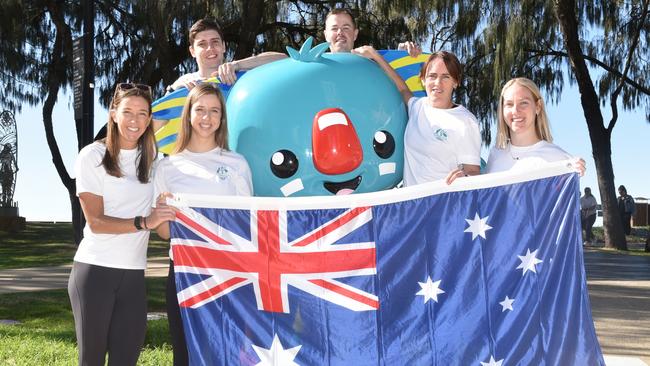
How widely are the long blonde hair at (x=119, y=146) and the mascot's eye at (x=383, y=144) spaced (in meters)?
1.02

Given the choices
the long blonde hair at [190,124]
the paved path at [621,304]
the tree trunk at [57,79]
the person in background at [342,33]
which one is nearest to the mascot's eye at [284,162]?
the long blonde hair at [190,124]

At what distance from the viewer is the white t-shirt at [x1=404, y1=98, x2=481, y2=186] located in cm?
313

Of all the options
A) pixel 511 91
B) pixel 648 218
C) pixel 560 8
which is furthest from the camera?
pixel 648 218

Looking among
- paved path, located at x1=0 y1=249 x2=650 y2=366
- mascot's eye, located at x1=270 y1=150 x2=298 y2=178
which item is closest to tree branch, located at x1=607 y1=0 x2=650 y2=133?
paved path, located at x1=0 y1=249 x2=650 y2=366

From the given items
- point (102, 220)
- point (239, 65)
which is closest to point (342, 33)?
point (239, 65)

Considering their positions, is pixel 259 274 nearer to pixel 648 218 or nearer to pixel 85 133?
pixel 85 133

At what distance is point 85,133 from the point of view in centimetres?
809

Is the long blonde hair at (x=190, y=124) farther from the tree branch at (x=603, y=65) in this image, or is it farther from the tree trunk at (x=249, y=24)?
the tree branch at (x=603, y=65)

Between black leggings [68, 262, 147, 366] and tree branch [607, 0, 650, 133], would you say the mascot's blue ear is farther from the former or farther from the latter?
tree branch [607, 0, 650, 133]

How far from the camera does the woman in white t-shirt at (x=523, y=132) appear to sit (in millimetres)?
3113

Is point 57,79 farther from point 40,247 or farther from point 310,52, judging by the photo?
point 310,52

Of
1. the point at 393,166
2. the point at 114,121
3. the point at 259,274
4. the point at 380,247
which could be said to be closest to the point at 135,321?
the point at 259,274

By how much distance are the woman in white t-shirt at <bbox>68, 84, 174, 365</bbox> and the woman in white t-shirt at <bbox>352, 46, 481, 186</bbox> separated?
1137mm

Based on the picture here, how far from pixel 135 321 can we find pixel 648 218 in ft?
78.7
